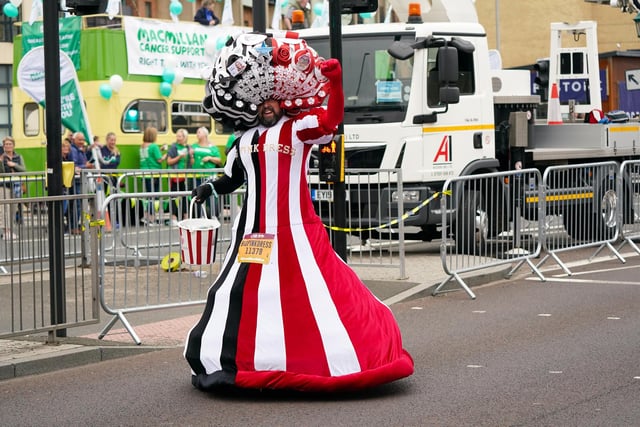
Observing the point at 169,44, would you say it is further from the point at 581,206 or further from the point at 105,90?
the point at 581,206

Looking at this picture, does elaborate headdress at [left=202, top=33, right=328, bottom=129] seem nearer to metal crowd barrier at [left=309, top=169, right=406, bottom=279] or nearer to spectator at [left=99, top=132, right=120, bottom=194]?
metal crowd barrier at [left=309, top=169, right=406, bottom=279]

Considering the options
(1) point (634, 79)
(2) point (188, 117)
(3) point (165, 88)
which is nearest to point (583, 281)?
(3) point (165, 88)

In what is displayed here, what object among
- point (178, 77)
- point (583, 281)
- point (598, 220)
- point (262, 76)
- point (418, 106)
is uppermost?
point (178, 77)

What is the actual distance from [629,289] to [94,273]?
570 cm

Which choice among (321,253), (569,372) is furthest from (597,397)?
(321,253)

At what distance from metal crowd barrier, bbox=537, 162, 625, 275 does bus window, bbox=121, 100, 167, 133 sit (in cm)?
983

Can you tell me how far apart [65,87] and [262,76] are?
587 inches

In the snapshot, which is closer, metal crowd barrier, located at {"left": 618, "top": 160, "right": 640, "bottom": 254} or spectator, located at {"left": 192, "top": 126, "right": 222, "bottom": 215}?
metal crowd barrier, located at {"left": 618, "top": 160, "right": 640, "bottom": 254}

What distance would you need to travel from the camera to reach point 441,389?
7785mm

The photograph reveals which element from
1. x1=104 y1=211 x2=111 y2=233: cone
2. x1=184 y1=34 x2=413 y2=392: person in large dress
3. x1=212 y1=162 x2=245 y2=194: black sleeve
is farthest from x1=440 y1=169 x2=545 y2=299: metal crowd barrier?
x1=184 y1=34 x2=413 y2=392: person in large dress

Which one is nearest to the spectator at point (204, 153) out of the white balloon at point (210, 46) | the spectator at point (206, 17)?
the white balloon at point (210, 46)

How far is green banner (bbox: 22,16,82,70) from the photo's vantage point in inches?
871

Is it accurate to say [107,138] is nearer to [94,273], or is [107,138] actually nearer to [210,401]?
[94,273]

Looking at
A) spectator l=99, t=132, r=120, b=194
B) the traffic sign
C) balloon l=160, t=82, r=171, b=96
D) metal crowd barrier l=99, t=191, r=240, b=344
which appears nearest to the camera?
metal crowd barrier l=99, t=191, r=240, b=344
